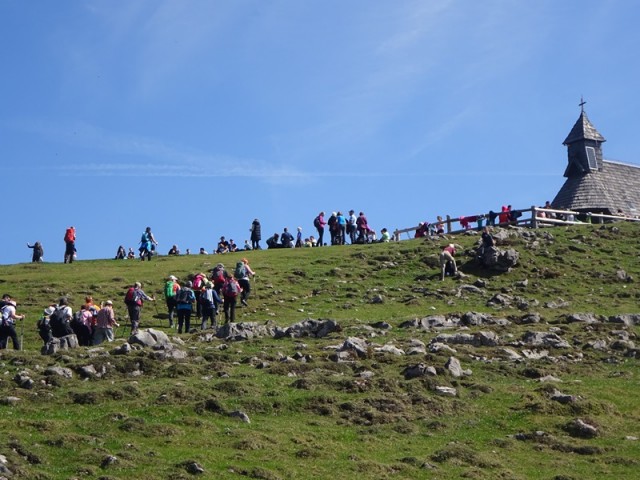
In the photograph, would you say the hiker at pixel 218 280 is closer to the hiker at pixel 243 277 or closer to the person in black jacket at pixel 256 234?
the hiker at pixel 243 277

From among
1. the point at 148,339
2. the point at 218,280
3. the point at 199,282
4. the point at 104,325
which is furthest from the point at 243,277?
the point at 148,339

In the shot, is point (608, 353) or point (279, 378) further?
point (608, 353)

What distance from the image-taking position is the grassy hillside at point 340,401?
78.3 ft

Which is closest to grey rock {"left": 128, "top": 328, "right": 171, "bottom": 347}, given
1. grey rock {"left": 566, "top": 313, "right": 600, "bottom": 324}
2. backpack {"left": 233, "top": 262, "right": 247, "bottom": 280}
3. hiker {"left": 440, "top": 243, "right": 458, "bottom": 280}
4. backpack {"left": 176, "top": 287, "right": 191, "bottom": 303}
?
backpack {"left": 176, "top": 287, "right": 191, "bottom": 303}

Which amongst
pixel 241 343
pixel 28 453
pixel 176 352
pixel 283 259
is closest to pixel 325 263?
pixel 283 259

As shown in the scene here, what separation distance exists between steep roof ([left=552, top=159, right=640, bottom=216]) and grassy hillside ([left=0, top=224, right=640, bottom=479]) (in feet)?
137

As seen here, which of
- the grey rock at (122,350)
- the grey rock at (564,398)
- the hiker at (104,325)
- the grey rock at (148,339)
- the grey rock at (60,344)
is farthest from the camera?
the hiker at (104,325)

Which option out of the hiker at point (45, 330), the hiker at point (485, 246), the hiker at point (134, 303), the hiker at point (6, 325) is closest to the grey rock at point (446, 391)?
the hiker at point (134, 303)

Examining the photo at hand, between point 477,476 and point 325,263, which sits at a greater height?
point 325,263

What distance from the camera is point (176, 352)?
32969 mm

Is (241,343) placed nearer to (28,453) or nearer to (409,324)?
(409,324)

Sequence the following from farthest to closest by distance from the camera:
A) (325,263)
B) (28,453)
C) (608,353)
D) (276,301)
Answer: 1. (325,263)
2. (276,301)
3. (608,353)
4. (28,453)

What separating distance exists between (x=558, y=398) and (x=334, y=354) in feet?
23.8

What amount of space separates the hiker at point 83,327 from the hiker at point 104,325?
1.17 feet
